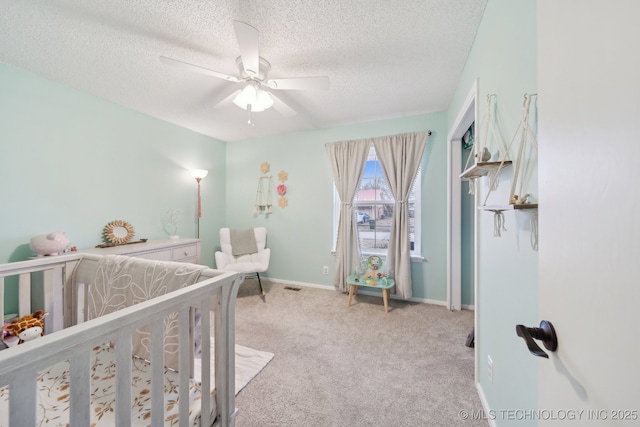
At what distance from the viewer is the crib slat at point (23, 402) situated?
0.47 meters

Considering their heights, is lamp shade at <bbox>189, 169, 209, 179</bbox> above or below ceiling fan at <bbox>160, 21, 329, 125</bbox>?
below

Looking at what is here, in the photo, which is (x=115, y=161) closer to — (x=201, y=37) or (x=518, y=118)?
(x=201, y=37)

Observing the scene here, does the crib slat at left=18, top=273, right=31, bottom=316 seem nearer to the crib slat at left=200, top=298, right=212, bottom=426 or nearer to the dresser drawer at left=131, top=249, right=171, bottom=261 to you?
the dresser drawer at left=131, top=249, right=171, bottom=261

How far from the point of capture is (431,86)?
219cm

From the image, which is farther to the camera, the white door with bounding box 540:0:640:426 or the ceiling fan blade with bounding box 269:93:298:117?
the ceiling fan blade with bounding box 269:93:298:117

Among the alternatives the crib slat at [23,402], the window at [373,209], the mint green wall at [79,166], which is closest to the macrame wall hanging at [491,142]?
the crib slat at [23,402]

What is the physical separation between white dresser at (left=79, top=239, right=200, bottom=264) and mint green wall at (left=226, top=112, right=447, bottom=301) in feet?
3.46

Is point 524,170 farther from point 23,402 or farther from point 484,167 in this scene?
point 23,402

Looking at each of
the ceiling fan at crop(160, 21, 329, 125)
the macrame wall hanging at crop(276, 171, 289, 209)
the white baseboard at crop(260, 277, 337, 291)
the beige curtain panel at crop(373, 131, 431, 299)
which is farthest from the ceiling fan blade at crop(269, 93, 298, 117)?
the white baseboard at crop(260, 277, 337, 291)

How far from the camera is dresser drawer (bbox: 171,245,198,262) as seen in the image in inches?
105

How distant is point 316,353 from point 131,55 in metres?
2.71

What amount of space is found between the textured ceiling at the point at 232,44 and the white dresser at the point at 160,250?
5.02 feet

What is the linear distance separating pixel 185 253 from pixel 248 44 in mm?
2390

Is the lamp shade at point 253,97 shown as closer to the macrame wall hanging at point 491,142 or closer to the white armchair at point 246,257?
the macrame wall hanging at point 491,142
